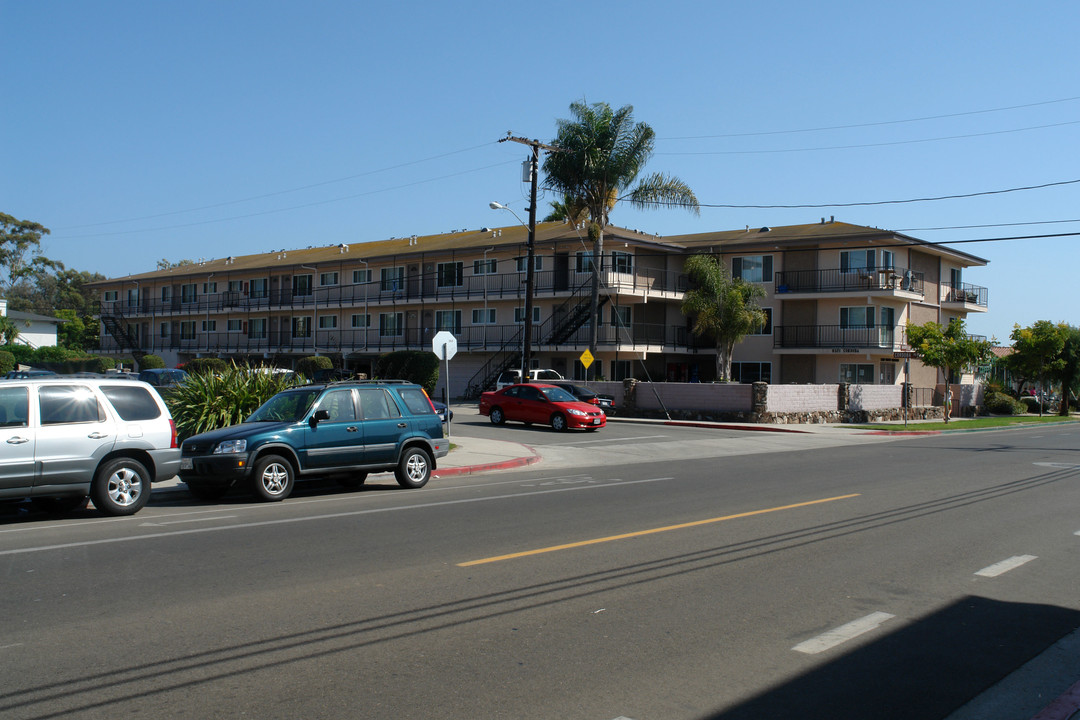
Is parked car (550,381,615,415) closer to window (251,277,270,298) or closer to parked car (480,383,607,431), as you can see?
parked car (480,383,607,431)

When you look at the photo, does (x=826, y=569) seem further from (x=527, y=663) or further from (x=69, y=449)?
(x=69, y=449)

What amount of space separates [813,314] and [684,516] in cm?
3646

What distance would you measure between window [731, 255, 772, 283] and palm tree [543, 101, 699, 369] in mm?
6873

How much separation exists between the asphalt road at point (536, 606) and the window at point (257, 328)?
167ft

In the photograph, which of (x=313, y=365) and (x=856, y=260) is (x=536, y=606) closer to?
(x=856, y=260)

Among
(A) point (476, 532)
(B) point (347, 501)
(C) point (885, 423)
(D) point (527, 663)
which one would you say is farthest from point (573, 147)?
(D) point (527, 663)

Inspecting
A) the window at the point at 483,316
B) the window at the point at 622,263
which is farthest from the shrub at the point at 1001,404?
the window at the point at 483,316

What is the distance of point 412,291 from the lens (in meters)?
53.6

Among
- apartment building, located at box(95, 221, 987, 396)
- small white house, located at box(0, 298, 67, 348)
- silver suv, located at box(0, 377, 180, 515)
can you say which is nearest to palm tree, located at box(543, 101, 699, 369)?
apartment building, located at box(95, 221, 987, 396)

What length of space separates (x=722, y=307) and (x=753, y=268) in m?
6.26

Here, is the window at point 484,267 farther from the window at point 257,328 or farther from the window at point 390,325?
the window at point 257,328

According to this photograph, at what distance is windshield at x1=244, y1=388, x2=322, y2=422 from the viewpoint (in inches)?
537

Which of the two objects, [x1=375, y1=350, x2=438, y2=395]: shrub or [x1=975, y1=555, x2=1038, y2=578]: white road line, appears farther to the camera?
[x1=375, y1=350, x2=438, y2=395]: shrub

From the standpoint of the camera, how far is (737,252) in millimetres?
46812
